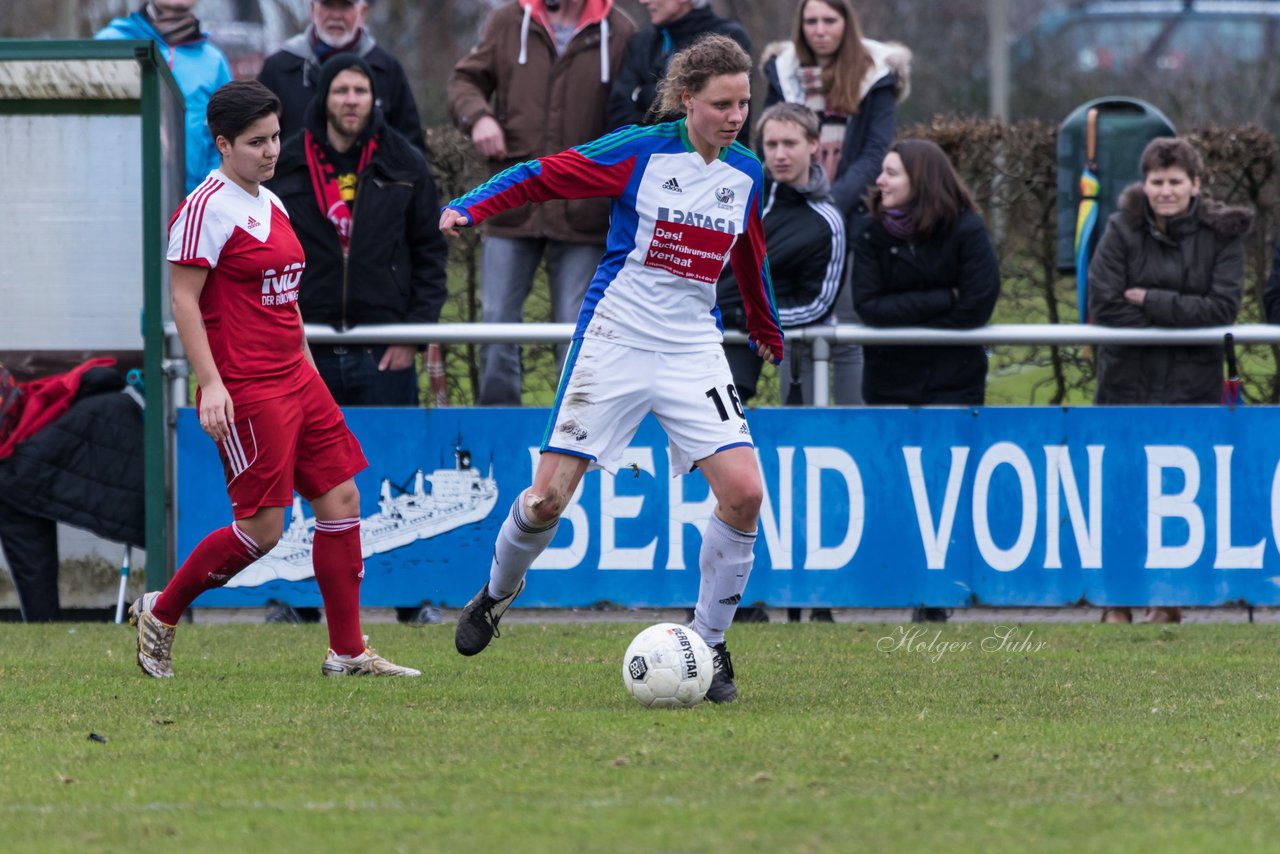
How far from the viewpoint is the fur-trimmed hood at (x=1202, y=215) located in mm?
9742

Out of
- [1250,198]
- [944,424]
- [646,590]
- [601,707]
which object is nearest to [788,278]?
[944,424]

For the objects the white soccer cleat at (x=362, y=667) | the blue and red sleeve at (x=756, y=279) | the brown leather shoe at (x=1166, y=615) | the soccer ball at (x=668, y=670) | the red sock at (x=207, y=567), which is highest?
the blue and red sleeve at (x=756, y=279)

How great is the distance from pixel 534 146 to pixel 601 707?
172 inches

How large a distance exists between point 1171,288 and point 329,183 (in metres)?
4.19

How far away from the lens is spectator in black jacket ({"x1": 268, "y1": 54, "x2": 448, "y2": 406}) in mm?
9555

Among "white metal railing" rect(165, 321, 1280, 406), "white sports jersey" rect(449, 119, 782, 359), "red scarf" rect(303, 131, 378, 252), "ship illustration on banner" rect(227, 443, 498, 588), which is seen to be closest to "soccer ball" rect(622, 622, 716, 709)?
"white sports jersey" rect(449, 119, 782, 359)

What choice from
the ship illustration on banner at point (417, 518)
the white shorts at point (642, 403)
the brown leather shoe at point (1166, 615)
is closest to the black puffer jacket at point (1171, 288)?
the brown leather shoe at point (1166, 615)

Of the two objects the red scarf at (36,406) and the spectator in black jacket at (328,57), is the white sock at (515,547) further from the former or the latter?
the spectator in black jacket at (328,57)

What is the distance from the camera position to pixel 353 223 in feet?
31.4

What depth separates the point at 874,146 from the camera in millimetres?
10312

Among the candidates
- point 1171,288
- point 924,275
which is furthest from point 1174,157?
point 924,275

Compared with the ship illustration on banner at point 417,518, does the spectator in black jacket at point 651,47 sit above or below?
above

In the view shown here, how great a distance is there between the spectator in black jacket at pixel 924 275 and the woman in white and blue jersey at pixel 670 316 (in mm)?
2733

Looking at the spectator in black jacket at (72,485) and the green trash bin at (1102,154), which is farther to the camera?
the green trash bin at (1102,154)
